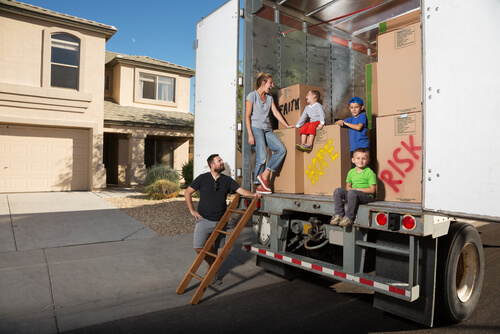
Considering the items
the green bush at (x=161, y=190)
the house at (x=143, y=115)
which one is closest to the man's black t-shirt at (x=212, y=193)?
the green bush at (x=161, y=190)

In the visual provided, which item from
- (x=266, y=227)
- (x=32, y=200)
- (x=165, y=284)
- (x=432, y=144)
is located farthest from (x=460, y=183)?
(x=32, y=200)

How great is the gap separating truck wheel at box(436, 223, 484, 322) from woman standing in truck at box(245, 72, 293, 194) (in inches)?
80.8

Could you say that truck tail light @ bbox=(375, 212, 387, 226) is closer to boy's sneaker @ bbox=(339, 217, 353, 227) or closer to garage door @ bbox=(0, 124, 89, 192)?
boy's sneaker @ bbox=(339, 217, 353, 227)

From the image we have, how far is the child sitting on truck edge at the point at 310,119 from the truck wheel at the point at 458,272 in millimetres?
1806

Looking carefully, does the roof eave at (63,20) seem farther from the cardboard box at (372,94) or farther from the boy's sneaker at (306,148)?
the boy's sneaker at (306,148)

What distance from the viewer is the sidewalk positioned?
373cm

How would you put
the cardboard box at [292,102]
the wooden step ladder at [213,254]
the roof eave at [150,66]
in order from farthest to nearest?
the roof eave at [150,66], the cardboard box at [292,102], the wooden step ladder at [213,254]

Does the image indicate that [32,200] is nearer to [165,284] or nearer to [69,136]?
[69,136]

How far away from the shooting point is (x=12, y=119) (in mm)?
11688

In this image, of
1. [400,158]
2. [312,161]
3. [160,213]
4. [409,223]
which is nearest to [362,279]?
[409,223]

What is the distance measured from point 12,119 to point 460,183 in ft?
43.0

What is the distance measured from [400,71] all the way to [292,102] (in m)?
1.58

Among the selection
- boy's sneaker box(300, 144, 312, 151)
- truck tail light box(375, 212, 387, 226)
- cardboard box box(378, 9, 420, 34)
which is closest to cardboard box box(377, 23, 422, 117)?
boy's sneaker box(300, 144, 312, 151)

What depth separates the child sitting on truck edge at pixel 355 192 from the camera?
3.29 meters
